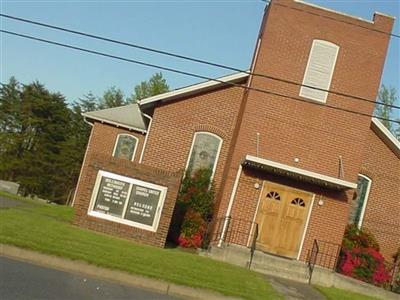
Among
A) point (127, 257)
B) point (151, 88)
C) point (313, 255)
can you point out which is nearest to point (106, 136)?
point (313, 255)

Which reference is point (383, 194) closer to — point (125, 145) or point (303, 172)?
point (303, 172)

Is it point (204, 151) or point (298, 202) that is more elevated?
point (204, 151)

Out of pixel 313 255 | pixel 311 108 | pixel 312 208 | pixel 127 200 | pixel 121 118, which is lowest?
pixel 313 255

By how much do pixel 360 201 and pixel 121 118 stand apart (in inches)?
517

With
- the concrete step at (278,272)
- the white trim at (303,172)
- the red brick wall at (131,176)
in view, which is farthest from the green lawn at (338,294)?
the red brick wall at (131,176)

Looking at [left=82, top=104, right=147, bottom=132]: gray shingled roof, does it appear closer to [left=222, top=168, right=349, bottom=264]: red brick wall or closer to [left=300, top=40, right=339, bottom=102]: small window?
[left=222, top=168, right=349, bottom=264]: red brick wall

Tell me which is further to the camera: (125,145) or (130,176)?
(125,145)

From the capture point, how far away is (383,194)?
2248cm

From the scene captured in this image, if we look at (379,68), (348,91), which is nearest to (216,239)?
(348,91)

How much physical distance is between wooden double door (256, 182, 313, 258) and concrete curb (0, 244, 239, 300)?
26.9 feet

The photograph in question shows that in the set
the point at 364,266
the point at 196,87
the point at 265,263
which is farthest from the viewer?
the point at 196,87

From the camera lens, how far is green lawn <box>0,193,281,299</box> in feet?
36.2

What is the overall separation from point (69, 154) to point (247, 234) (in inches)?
1562

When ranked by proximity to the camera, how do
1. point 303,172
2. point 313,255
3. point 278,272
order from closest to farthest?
1. point 278,272
2. point 303,172
3. point 313,255
